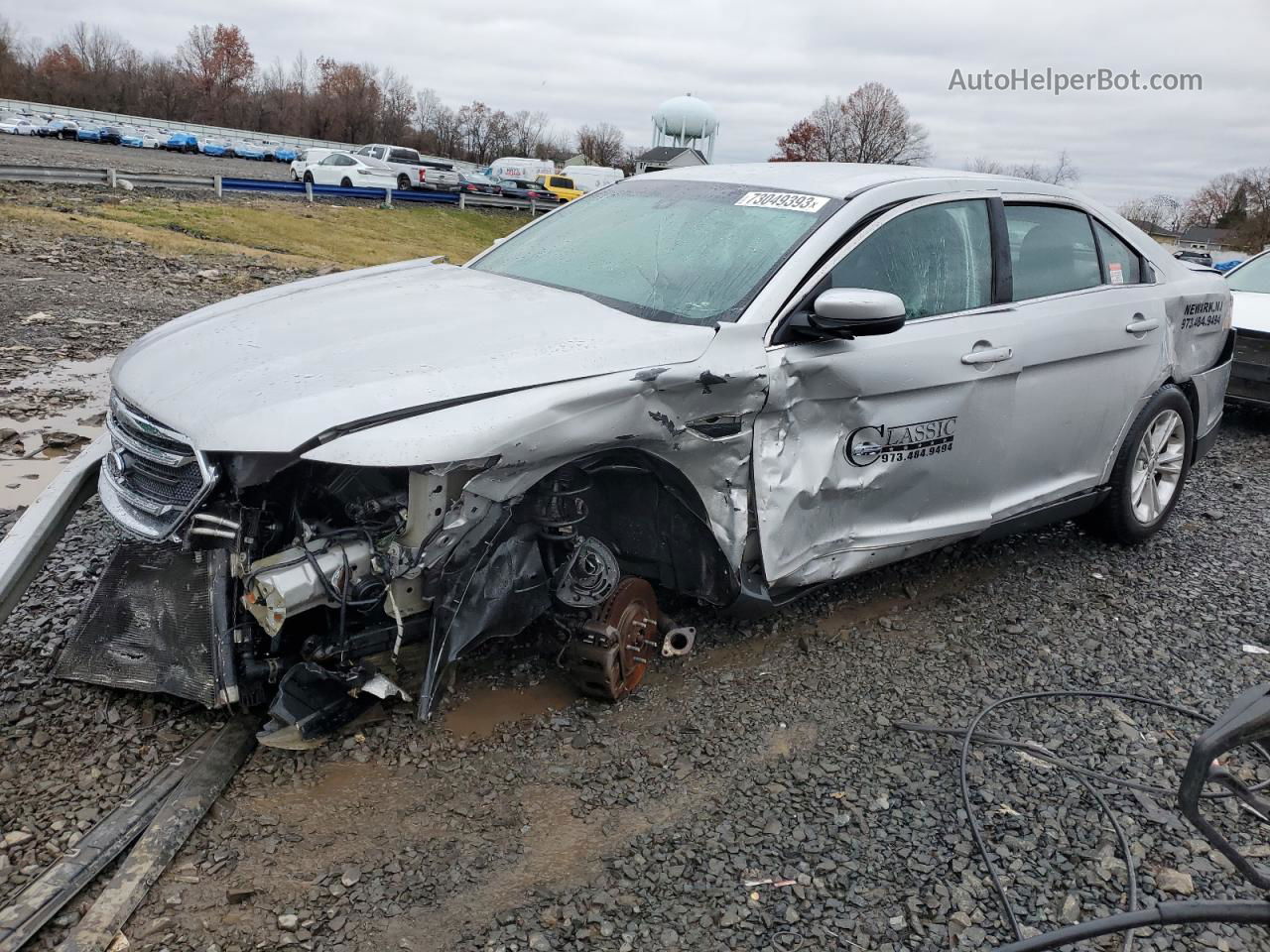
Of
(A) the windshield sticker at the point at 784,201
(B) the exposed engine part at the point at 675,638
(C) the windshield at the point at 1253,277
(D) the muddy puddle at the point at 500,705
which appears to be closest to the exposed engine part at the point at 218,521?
(D) the muddy puddle at the point at 500,705

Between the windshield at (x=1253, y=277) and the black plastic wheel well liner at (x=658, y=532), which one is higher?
the windshield at (x=1253, y=277)

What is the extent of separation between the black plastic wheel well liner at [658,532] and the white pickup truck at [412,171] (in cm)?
3494

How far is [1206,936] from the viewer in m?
2.60

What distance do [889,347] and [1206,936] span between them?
204 cm

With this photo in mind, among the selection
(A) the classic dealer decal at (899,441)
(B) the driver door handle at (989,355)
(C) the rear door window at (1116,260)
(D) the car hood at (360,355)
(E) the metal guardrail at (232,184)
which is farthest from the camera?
(E) the metal guardrail at (232,184)

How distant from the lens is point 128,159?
122ft

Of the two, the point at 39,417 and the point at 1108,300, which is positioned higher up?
the point at 1108,300

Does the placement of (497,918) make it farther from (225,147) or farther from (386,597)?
(225,147)

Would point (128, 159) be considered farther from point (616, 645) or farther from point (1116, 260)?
point (616, 645)

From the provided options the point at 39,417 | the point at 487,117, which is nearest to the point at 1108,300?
the point at 39,417

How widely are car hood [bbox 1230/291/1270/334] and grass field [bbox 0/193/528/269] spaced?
41.6 feet

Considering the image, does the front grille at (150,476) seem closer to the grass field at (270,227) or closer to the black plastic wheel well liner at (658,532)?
the black plastic wheel well liner at (658,532)

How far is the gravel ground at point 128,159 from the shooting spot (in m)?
30.7

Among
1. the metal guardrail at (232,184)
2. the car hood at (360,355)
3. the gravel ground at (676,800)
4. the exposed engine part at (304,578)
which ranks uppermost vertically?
the metal guardrail at (232,184)
